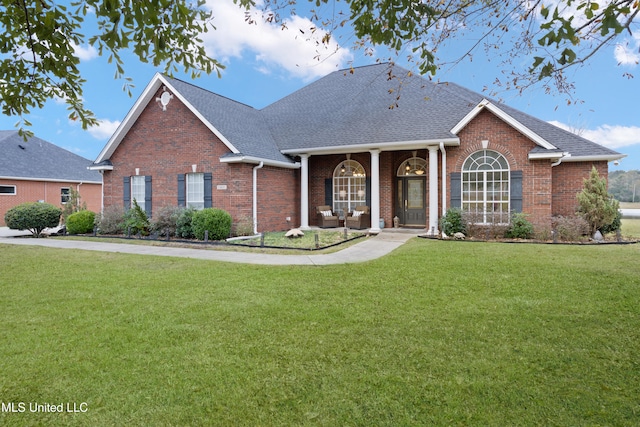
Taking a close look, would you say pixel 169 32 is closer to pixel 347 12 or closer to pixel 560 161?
pixel 347 12

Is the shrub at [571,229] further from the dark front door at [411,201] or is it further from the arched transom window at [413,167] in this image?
the arched transom window at [413,167]

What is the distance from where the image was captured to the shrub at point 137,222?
1459 centimetres

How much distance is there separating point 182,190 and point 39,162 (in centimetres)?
1743

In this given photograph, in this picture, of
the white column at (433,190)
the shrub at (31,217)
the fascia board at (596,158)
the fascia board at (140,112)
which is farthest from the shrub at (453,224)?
the shrub at (31,217)

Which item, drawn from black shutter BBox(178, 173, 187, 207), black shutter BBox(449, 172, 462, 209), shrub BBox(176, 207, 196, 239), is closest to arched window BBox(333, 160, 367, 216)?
black shutter BBox(449, 172, 462, 209)

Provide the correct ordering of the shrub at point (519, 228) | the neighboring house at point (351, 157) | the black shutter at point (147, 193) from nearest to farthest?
the shrub at point (519, 228)
the neighboring house at point (351, 157)
the black shutter at point (147, 193)

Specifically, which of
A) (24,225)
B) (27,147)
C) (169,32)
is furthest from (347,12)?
(27,147)

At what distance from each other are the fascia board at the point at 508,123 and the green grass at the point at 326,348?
6.87m

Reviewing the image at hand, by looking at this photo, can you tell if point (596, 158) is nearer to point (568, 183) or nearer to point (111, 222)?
point (568, 183)

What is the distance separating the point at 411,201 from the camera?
16.5m

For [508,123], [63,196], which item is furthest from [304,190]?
[63,196]

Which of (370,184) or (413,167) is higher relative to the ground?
(413,167)

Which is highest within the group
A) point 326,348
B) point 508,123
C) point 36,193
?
point 508,123

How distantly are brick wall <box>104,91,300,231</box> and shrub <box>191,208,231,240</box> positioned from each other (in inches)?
41.8
